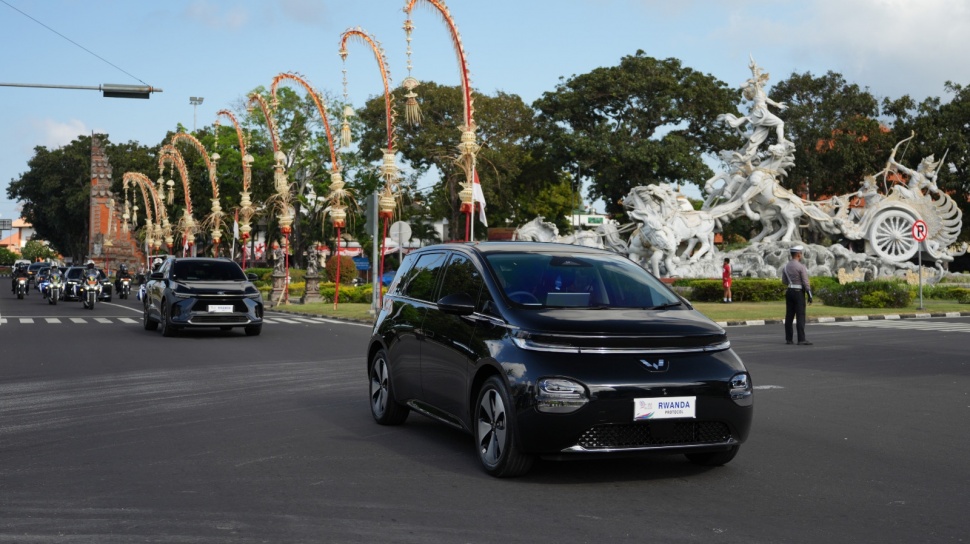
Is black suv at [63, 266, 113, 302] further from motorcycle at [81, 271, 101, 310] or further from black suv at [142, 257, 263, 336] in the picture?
black suv at [142, 257, 263, 336]

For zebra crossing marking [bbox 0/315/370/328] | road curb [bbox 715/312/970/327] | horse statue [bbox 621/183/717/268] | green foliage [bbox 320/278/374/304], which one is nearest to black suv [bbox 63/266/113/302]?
green foliage [bbox 320/278/374/304]

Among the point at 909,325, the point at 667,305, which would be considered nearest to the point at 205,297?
the point at 667,305

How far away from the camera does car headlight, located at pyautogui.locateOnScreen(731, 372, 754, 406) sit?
6.96 metres

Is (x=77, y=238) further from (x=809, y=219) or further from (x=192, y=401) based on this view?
(x=192, y=401)

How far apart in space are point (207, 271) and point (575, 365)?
17.0 m

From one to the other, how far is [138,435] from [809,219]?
46.3 meters

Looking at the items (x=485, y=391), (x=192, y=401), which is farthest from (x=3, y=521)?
(x=192, y=401)

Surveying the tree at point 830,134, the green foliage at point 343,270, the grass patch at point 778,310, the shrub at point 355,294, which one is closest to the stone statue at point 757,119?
the tree at point 830,134

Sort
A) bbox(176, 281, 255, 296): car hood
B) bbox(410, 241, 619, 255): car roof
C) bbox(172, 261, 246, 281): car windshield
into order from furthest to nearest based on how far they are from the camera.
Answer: bbox(172, 261, 246, 281): car windshield < bbox(176, 281, 255, 296): car hood < bbox(410, 241, 619, 255): car roof

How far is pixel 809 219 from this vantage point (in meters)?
51.3

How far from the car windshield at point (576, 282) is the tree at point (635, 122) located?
5187 cm

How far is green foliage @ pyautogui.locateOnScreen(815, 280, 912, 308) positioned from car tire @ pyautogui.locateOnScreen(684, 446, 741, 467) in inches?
1079

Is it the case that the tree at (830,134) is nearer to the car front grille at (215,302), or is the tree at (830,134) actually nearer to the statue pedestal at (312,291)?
the statue pedestal at (312,291)

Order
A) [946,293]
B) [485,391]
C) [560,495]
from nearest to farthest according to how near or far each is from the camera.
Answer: [560,495] < [485,391] < [946,293]
